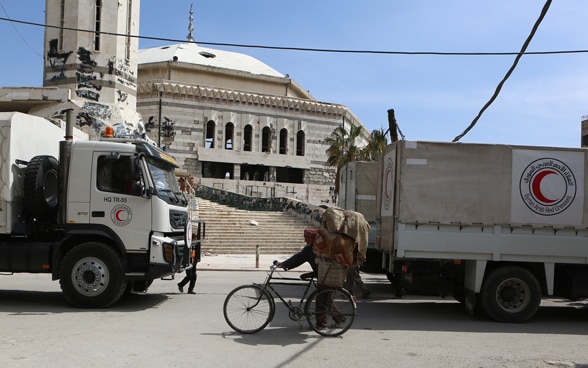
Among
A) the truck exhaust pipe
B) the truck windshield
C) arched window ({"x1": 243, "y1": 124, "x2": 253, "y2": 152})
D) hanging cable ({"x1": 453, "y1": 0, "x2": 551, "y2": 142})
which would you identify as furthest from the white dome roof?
the truck exhaust pipe

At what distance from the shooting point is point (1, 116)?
991cm

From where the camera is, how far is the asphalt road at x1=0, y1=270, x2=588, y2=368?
659 centimetres

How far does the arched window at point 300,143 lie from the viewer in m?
54.7

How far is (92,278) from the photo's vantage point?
9.88 m

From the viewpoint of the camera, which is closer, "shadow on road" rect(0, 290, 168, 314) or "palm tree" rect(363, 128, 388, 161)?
"shadow on road" rect(0, 290, 168, 314)

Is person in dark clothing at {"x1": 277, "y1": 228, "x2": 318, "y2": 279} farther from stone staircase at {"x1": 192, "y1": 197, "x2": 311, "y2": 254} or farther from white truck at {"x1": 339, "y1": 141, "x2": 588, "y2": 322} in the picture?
stone staircase at {"x1": 192, "y1": 197, "x2": 311, "y2": 254}

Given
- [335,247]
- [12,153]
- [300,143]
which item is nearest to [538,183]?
[335,247]

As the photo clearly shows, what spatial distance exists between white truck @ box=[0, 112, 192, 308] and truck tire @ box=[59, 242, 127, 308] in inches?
0.6

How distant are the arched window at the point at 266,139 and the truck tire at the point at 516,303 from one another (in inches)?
1754

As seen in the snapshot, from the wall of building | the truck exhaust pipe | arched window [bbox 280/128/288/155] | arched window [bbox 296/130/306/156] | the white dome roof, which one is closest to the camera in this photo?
the truck exhaust pipe

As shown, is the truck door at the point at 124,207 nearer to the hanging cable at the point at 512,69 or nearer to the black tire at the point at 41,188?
the black tire at the point at 41,188

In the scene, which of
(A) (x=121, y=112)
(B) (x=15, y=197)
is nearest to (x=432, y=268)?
(B) (x=15, y=197)

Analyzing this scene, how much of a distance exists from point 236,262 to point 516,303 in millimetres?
14592

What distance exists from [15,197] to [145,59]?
51.2 metres
